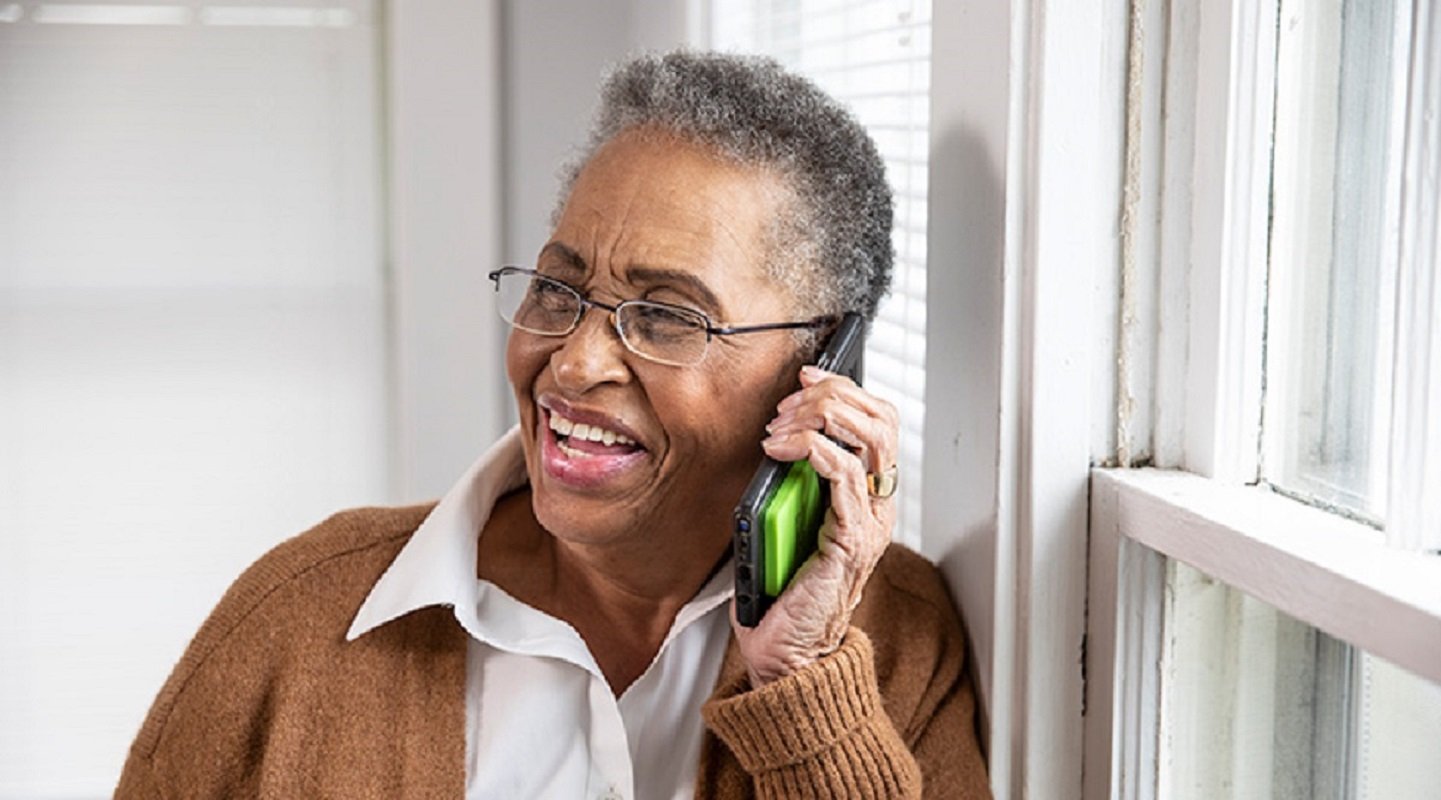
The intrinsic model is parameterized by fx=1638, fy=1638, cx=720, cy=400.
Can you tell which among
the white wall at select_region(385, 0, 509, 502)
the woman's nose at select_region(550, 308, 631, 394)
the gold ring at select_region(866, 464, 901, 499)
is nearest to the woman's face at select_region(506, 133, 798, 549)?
the woman's nose at select_region(550, 308, 631, 394)

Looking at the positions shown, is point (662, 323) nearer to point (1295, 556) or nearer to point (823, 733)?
point (823, 733)

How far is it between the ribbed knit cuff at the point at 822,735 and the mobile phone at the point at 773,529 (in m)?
0.06

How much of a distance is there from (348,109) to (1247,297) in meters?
1.75

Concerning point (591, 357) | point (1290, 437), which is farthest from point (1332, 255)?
point (591, 357)

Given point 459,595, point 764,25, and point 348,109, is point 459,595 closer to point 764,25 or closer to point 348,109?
point 764,25

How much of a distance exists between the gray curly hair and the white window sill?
0.81ft

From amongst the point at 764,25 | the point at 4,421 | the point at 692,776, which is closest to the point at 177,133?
the point at 4,421

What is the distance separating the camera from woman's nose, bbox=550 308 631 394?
1.15 meters

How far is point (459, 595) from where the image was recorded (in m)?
1.22

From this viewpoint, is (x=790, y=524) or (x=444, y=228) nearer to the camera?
(x=790, y=524)

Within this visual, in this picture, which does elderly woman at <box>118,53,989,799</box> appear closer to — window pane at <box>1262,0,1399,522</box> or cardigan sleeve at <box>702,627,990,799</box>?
cardigan sleeve at <box>702,627,990,799</box>

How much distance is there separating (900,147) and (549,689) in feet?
1.95

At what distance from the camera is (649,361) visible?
1.16 metres

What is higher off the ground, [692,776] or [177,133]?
[177,133]
